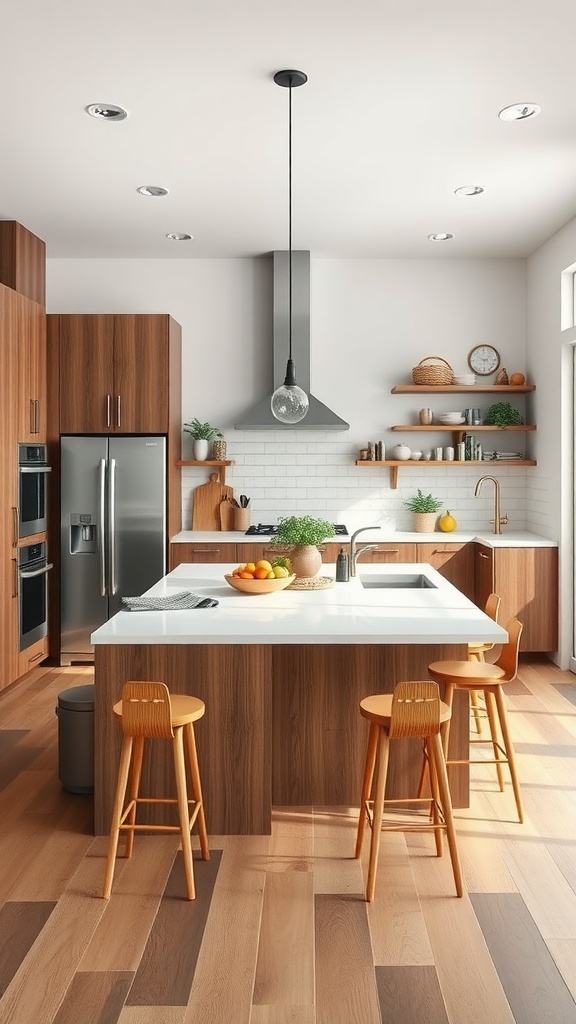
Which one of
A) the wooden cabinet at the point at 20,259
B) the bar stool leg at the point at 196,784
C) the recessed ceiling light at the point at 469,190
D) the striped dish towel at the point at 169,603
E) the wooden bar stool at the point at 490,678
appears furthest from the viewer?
the wooden cabinet at the point at 20,259

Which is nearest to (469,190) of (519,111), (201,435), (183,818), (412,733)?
(519,111)

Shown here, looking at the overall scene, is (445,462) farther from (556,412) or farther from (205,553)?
(205,553)

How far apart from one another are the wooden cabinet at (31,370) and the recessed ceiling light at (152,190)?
1086 mm

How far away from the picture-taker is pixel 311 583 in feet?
13.2

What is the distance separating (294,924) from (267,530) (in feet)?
13.3

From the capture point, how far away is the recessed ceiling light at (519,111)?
3865 mm

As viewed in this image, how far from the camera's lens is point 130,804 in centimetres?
308

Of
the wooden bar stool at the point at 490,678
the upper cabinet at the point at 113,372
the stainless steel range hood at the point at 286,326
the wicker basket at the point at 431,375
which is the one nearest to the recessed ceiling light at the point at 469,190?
the wicker basket at the point at 431,375

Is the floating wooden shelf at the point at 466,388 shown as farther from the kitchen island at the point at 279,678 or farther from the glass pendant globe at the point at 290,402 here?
the kitchen island at the point at 279,678

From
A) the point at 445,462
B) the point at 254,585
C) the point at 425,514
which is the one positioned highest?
the point at 445,462

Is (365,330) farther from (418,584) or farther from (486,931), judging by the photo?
(486,931)

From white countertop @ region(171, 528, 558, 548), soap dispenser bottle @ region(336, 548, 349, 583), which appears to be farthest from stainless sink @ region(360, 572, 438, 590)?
white countertop @ region(171, 528, 558, 548)

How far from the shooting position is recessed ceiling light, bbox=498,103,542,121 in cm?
387

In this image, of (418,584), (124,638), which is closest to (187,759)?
(124,638)
